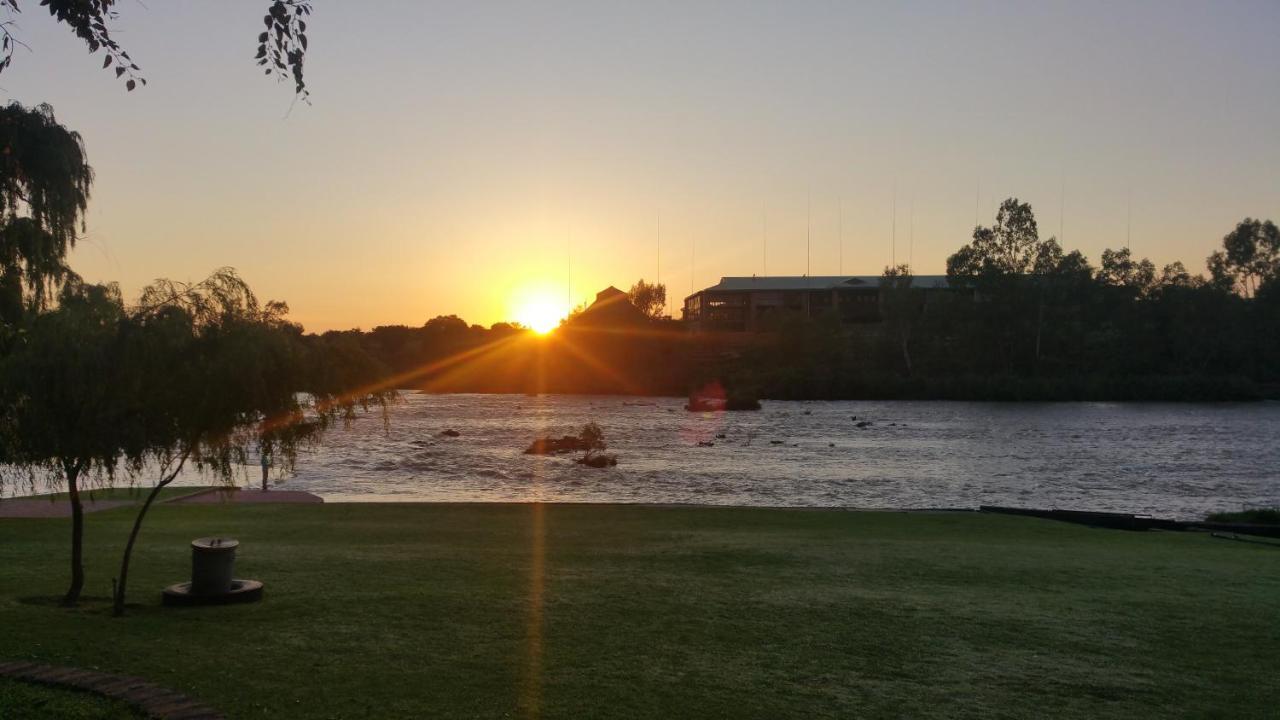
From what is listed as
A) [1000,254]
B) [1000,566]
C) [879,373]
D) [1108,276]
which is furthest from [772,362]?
[1000,566]

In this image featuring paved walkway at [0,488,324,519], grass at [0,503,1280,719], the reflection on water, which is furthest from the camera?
the reflection on water

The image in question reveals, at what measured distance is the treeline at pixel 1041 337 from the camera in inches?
5812

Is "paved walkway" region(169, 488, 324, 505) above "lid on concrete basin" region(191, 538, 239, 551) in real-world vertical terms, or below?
below

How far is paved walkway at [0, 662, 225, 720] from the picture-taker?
8.15m

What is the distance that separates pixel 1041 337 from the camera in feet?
498

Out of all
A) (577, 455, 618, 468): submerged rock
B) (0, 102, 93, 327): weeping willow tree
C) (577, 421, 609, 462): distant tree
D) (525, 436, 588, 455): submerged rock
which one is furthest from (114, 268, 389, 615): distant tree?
(525, 436, 588, 455): submerged rock

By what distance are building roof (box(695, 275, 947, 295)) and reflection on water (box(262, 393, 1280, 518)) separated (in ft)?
252

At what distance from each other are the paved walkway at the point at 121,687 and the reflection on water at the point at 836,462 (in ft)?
18.8

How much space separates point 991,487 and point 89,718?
1802 inches

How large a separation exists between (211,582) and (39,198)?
14.2 meters

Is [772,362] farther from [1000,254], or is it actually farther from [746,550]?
[746,550]

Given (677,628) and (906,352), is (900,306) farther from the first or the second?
(677,628)

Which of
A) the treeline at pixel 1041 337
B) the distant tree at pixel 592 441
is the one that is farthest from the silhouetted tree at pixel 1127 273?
the distant tree at pixel 592 441

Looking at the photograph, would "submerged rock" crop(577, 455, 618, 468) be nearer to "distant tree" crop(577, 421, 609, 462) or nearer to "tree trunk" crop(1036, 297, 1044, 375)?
"distant tree" crop(577, 421, 609, 462)
